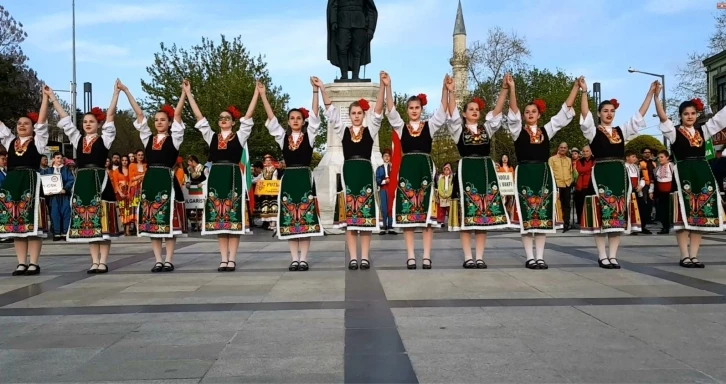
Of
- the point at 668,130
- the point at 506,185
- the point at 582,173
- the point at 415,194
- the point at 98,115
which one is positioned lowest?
the point at 415,194

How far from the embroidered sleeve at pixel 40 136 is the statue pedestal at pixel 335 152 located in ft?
26.7

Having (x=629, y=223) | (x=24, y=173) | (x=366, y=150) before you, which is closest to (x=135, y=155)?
(x=24, y=173)

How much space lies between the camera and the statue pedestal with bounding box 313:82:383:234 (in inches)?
604

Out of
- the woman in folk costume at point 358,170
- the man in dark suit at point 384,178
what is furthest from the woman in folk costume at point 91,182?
the man in dark suit at point 384,178

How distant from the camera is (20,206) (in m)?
7.71

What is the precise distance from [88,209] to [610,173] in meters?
6.28

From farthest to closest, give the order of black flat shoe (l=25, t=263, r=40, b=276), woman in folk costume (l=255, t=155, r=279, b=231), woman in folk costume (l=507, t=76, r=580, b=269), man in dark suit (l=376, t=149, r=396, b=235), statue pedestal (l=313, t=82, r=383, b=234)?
woman in folk costume (l=255, t=155, r=279, b=231) → statue pedestal (l=313, t=82, r=383, b=234) → man in dark suit (l=376, t=149, r=396, b=235) → black flat shoe (l=25, t=263, r=40, b=276) → woman in folk costume (l=507, t=76, r=580, b=269)


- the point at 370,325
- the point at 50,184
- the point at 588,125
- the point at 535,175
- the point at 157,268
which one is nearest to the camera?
Answer: the point at 370,325

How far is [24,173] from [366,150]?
164 inches

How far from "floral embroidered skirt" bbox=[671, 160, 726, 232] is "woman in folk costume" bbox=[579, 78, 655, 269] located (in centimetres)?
66

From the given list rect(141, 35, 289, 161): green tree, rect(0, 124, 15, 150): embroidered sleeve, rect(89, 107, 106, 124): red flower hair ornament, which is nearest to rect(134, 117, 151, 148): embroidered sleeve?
rect(89, 107, 106, 124): red flower hair ornament

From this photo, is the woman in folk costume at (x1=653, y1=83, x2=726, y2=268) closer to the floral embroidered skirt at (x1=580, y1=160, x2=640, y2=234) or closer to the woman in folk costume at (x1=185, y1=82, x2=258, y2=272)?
the floral embroidered skirt at (x1=580, y1=160, x2=640, y2=234)

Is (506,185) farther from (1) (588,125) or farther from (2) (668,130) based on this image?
(1) (588,125)

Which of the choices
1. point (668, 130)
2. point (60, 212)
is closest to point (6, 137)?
point (60, 212)
